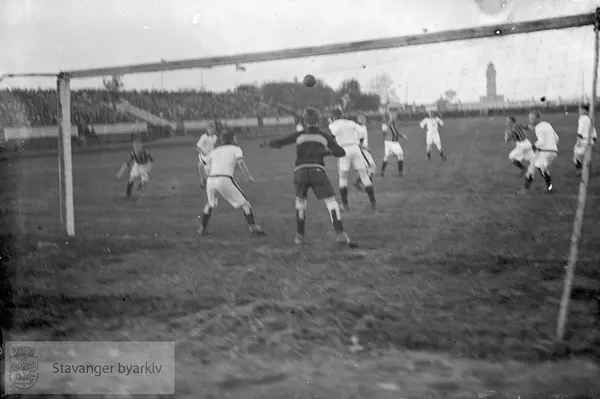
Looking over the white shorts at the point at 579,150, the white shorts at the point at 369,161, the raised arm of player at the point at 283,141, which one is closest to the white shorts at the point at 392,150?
the white shorts at the point at 369,161

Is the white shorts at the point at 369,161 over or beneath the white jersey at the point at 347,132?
beneath

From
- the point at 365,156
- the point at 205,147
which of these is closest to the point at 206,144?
the point at 205,147

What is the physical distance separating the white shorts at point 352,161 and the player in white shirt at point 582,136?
63.5 inches

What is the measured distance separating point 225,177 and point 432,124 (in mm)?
1819

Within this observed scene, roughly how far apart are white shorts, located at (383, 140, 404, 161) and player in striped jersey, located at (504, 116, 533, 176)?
32.9 inches

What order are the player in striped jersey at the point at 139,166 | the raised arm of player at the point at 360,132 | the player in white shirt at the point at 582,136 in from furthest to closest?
the player in striped jersey at the point at 139,166, the raised arm of player at the point at 360,132, the player in white shirt at the point at 582,136

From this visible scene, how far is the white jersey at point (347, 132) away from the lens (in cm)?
485

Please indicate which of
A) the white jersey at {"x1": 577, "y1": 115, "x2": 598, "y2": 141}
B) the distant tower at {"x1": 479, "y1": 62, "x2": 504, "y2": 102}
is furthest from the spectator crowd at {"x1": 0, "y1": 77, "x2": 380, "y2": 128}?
the white jersey at {"x1": 577, "y1": 115, "x2": 598, "y2": 141}

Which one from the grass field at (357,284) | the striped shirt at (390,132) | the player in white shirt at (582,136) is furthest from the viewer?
the striped shirt at (390,132)

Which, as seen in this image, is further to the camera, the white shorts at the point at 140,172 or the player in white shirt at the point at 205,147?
the white shorts at the point at 140,172

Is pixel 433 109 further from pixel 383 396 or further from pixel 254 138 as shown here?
pixel 383 396

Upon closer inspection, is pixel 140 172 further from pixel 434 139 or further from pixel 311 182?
pixel 434 139

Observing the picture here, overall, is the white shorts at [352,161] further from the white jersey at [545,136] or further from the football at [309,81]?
the white jersey at [545,136]

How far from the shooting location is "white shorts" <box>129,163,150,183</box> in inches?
209
